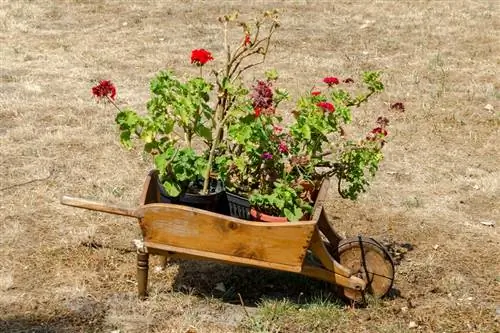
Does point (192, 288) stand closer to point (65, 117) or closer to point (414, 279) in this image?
point (414, 279)

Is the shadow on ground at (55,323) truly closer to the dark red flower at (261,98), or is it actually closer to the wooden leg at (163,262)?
the wooden leg at (163,262)

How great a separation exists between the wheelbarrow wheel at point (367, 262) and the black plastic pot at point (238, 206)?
681mm

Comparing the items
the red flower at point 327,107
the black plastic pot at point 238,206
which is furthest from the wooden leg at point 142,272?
the red flower at point 327,107

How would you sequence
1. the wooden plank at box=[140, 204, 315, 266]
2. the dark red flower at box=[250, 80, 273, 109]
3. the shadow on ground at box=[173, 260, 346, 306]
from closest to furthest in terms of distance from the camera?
1. the wooden plank at box=[140, 204, 315, 266]
2. the dark red flower at box=[250, 80, 273, 109]
3. the shadow on ground at box=[173, 260, 346, 306]

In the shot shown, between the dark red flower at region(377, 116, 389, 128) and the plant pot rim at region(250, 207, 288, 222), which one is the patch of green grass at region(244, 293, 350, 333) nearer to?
the plant pot rim at region(250, 207, 288, 222)

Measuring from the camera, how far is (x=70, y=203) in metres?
4.25

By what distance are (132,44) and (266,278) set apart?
6799 mm

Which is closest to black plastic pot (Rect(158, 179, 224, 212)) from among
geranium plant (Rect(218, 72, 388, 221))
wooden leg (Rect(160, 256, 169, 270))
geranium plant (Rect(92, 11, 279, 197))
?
geranium plant (Rect(92, 11, 279, 197))

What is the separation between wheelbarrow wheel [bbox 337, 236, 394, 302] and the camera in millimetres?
4363

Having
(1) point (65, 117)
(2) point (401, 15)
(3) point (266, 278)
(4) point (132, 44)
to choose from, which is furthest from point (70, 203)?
(2) point (401, 15)

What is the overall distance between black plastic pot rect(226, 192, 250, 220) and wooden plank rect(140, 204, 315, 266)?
31 centimetres

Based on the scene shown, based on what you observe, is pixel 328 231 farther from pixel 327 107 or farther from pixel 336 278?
pixel 327 107

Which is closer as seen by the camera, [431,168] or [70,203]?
[70,203]

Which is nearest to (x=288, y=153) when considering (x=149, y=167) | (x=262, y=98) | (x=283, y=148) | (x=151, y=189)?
(x=283, y=148)
